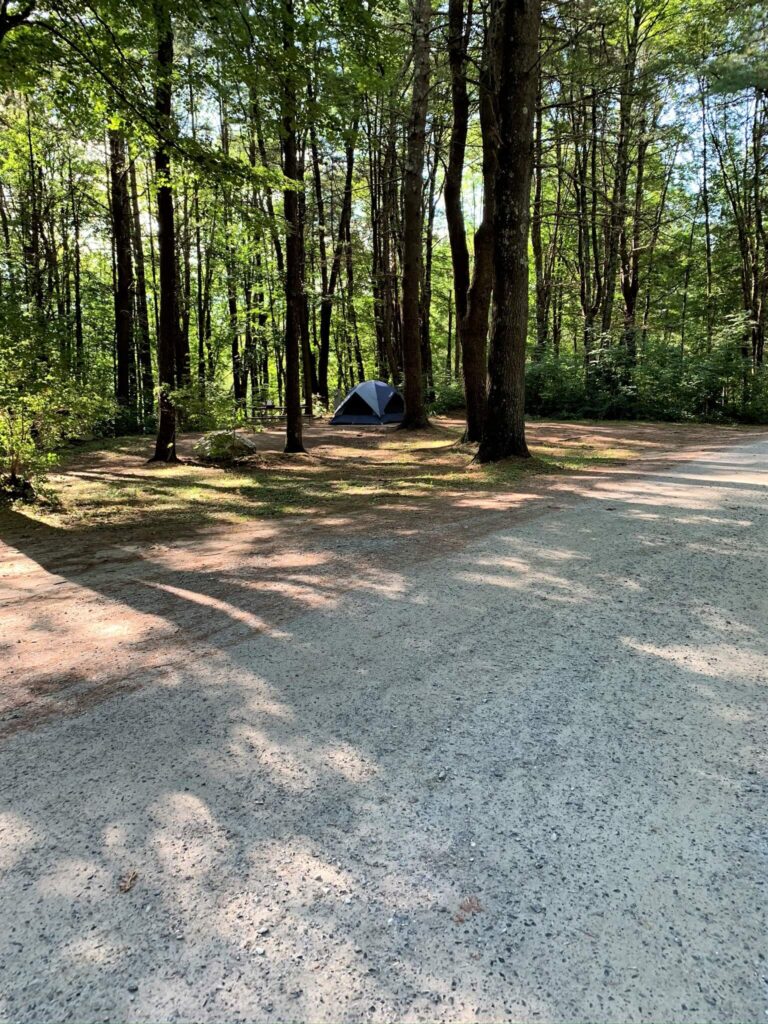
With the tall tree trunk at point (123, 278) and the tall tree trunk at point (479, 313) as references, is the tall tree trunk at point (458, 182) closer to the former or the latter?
the tall tree trunk at point (479, 313)

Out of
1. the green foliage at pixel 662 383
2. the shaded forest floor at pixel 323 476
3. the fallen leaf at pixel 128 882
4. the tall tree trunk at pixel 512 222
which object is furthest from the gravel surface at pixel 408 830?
the green foliage at pixel 662 383

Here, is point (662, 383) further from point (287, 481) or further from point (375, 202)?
point (375, 202)

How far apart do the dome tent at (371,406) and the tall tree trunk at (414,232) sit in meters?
2.60

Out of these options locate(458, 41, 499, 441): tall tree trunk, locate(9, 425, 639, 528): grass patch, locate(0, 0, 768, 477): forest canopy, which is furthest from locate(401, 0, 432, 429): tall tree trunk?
locate(9, 425, 639, 528): grass patch

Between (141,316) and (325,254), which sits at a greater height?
(325,254)

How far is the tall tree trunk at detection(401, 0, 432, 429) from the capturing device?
42.5ft

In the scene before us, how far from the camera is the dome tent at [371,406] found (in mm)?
18359

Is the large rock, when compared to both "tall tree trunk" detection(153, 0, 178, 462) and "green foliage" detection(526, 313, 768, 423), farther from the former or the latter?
"green foliage" detection(526, 313, 768, 423)

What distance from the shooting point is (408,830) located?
1.86 metres

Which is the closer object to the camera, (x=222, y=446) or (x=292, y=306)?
(x=222, y=446)

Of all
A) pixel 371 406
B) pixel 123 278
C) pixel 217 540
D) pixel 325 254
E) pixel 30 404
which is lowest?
pixel 217 540

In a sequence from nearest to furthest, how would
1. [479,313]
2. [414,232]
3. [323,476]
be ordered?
[323,476] < [479,313] < [414,232]

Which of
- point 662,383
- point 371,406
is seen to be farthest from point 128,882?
point 662,383

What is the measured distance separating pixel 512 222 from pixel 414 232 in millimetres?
6528
